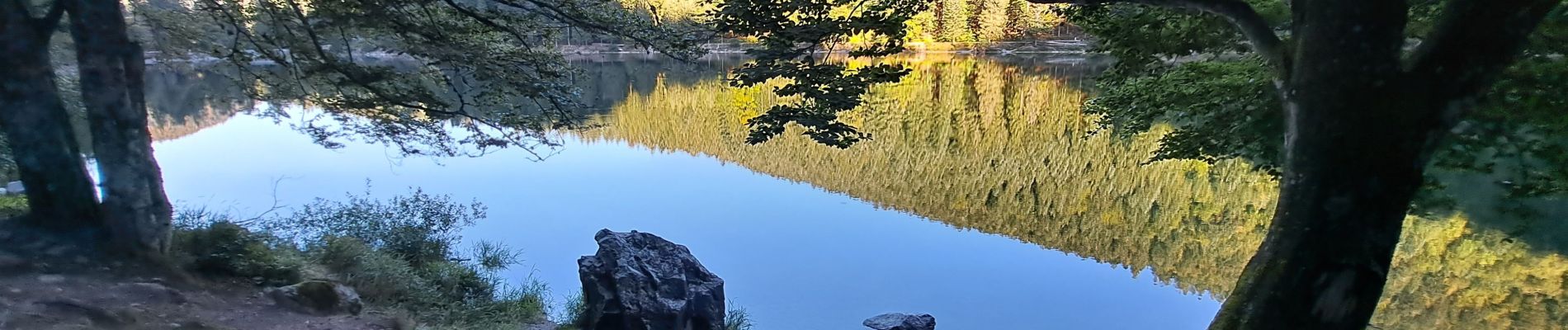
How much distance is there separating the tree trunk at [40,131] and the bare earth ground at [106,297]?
0.66ft

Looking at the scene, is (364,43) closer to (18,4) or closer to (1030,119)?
(18,4)

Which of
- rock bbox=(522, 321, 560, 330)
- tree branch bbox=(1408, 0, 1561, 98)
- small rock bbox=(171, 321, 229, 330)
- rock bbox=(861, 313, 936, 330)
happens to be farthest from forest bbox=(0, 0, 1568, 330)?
rock bbox=(861, 313, 936, 330)

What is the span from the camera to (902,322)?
8.27m

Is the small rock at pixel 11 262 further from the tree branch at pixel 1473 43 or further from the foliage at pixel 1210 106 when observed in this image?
the foliage at pixel 1210 106

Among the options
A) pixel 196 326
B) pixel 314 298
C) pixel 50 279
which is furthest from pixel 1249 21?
pixel 50 279

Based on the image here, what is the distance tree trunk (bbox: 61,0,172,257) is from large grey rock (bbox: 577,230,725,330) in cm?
352

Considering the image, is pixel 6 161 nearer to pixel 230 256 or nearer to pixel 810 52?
pixel 230 256

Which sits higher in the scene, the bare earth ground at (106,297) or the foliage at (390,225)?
the bare earth ground at (106,297)

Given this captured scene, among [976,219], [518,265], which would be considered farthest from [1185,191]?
[518,265]

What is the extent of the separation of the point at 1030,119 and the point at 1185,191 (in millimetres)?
8405

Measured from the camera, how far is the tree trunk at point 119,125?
4.52 meters

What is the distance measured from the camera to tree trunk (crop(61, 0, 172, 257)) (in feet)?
14.8

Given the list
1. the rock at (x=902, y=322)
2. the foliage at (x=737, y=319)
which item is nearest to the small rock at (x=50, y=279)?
the foliage at (x=737, y=319)

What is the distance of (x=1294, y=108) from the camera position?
2783 millimetres
